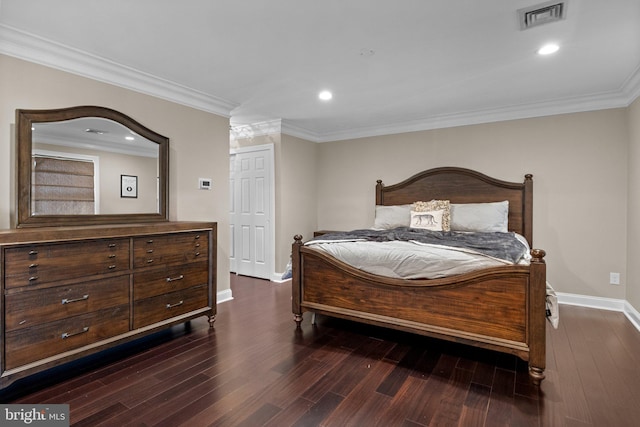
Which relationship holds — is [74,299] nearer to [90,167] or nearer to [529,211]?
[90,167]

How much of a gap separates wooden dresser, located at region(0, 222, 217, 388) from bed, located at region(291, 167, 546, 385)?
106cm

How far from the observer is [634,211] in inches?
134

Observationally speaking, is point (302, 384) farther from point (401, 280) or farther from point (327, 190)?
point (327, 190)

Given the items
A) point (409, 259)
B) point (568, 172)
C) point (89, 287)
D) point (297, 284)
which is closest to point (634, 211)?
point (568, 172)

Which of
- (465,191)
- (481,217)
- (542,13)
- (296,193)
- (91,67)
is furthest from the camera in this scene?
(296,193)

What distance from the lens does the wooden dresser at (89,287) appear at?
6.65 ft

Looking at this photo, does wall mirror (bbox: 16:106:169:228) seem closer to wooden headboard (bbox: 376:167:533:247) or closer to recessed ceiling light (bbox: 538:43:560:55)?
wooden headboard (bbox: 376:167:533:247)

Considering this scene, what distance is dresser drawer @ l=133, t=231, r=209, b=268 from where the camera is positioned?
267cm

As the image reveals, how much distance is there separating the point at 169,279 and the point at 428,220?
295 cm

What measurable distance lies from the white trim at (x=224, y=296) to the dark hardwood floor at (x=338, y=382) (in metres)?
0.85

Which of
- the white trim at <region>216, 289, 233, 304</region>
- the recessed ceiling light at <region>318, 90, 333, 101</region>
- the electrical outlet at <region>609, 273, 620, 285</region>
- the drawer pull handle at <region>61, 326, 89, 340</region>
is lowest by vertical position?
the white trim at <region>216, 289, 233, 304</region>

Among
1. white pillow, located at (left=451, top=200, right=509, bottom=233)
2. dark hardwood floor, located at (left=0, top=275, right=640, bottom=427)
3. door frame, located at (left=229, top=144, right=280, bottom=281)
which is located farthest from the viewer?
door frame, located at (left=229, top=144, right=280, bottom=281)

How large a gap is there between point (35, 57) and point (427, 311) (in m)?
3.54

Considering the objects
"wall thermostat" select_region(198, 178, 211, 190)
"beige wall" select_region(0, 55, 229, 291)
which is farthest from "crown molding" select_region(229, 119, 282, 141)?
"wall thermostat" select_region(198, 178, 211, 190)
